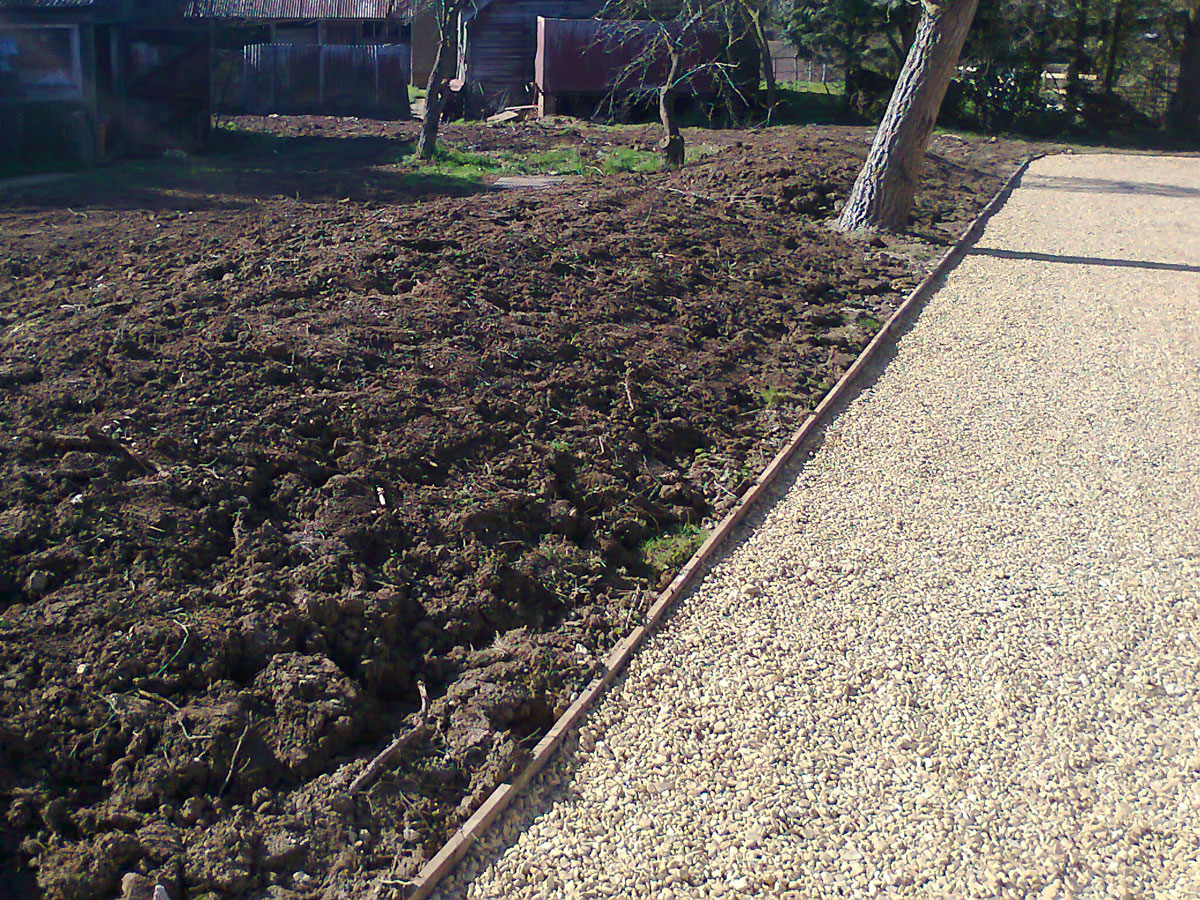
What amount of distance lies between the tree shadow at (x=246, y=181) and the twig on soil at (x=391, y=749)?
857cm

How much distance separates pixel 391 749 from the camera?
3.56m

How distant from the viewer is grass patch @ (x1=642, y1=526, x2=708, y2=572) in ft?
16.5

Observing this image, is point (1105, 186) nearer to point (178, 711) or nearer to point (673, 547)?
point (673, 547)

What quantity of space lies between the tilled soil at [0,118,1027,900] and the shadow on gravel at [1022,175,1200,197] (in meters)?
9.69

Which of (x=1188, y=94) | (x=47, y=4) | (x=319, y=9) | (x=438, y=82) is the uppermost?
(x=319, y=9)

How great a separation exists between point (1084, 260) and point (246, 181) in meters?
10.5

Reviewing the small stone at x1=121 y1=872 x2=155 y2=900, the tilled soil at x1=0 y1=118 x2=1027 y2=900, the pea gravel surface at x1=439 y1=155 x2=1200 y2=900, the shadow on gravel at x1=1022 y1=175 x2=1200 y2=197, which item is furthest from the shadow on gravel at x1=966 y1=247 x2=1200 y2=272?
the small stone at x1=121 y1=872 x2=155 y2=900

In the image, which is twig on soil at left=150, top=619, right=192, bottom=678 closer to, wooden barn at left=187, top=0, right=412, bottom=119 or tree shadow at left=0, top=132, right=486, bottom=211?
tree shadow at left=0, top=132, right=486, bottom=211

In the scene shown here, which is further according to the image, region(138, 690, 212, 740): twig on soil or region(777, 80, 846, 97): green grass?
region(777, 80, 846, 97): green grass

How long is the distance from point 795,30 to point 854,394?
22.1m

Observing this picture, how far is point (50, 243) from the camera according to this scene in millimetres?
8992

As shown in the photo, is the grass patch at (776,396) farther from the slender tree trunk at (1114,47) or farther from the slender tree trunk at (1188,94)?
the slender tree trunk at (1188,94)

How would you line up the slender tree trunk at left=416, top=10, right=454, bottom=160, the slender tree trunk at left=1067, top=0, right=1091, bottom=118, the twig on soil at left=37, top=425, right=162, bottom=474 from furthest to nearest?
1. the slender tree trunk at left=1067, top=0, right=1091, bottom=118
2. the slender tree trunk at left=416, top=10, right=454, bottom=160
3. the twig on soil at left=37, top=425, right=162, bottom=474

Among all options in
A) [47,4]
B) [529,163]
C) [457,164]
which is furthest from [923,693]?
[47,4]
